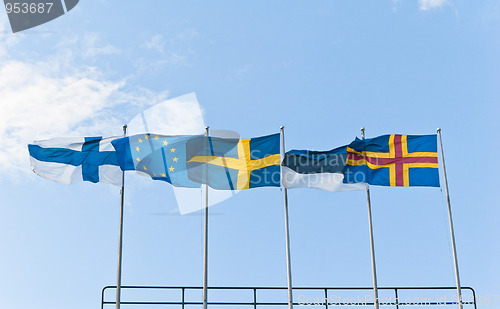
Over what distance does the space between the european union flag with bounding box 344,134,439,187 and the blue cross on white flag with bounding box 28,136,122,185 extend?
9452 millimetres

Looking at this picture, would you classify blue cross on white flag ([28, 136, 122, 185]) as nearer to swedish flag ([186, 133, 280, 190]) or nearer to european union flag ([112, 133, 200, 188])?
european union flag ([112, 133, 200, 188])

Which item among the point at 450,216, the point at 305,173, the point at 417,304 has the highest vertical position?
the point at 305,173

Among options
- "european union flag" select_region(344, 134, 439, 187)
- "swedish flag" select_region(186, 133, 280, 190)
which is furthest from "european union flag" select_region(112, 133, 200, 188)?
"european union flag" select_region(344, 134, 439, 187)

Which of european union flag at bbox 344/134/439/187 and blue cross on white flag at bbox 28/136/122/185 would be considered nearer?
european union flag at bbox 344/134/439/187

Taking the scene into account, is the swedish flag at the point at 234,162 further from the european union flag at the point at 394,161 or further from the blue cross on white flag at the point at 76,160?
the blue cross on white flag at the point at 76,160

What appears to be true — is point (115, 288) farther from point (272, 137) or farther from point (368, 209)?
point (368, 209)

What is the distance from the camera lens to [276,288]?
98.6 ft

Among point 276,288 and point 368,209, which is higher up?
point 368,209

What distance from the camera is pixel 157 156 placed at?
30078 millimetres

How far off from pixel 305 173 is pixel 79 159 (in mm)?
9036

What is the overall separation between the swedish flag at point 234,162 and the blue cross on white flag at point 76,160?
3196 mm

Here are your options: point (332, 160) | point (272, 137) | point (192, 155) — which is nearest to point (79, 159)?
point (192, 155)

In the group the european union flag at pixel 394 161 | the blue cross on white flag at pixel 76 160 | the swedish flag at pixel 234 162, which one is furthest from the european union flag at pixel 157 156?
the european union flag at pixel 394 161

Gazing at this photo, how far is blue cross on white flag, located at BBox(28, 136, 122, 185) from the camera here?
3050 centimetres
